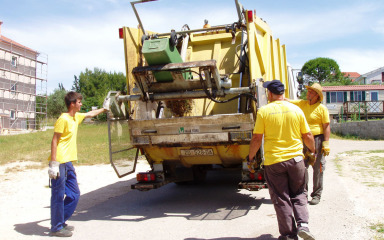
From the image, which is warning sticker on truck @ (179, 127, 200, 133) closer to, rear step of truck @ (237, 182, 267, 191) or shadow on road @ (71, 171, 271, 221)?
rear step of truck @ (237, 182, 267, 191)

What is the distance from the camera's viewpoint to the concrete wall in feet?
64.7

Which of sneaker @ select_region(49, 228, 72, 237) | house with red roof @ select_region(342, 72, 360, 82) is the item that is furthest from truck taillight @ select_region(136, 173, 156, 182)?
house with red roof @ select_region(342, 72, 360, 82)

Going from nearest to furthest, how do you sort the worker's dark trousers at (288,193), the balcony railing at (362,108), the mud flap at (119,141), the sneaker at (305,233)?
1. the sneaker at (305,233)
2. the worker's dark trousers at (288,193)
3. the mud flap at (119,141)
4. the balcony railing at (362,108)

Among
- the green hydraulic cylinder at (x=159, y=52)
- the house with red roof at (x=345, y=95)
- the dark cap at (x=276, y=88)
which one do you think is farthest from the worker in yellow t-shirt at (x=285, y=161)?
the house with red roof at (x=345, y=95)

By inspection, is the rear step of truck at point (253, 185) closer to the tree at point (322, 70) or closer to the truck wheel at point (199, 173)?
the truck wheel at point (199, 173)

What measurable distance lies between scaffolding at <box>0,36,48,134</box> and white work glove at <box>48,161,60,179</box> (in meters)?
32.0

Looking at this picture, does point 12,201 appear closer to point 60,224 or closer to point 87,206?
point 87,206

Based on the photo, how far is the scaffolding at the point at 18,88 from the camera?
36.0 metres

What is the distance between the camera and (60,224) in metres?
4.80

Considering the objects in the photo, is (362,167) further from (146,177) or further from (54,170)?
(54,170)

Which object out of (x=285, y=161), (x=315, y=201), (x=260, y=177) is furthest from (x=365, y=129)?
(x=285, y=161)

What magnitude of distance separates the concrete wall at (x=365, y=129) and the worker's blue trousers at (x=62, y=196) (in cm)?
1831

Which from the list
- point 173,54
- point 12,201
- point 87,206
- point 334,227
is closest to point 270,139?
point 334,227

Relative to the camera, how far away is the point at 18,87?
38344 millimetres
